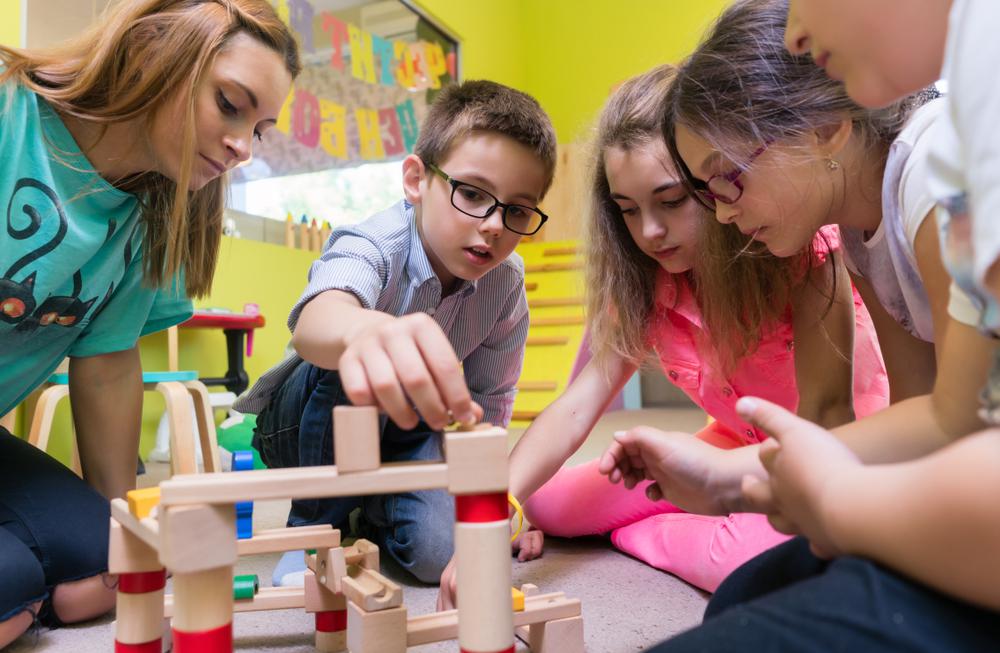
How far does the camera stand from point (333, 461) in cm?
103

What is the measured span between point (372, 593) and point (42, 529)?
46 cm

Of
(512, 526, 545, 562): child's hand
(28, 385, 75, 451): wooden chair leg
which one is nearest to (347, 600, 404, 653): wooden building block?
(512, 526, 545, 562): child's hand

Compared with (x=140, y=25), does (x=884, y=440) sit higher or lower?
lower

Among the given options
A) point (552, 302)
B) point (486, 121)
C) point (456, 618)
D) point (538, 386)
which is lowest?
point (538, 386)

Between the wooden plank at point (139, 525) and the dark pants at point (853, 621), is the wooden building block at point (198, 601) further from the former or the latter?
the dark pants at point (853, 621)

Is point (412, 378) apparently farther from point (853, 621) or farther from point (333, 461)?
Result: point (333, 461)

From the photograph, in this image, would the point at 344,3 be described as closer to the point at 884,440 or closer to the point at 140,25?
the point at 140,25

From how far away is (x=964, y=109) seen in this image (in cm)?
30

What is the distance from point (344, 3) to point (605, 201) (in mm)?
2021

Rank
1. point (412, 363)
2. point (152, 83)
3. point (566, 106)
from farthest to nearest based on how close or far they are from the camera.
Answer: point (566, 106) → point (152, 83) → point (412, 363)

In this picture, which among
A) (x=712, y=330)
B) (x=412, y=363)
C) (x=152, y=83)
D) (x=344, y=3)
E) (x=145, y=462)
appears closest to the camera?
(x=412, y=363)

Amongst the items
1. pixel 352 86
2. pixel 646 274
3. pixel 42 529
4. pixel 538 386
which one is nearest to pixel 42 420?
pixel 42 529

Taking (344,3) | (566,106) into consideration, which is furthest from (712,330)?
(566,106)

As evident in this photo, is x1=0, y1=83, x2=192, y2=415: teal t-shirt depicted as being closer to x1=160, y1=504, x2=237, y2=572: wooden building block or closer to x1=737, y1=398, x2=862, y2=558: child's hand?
x1=160, y1=504, x2=237, y2=572: wooden building block
